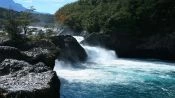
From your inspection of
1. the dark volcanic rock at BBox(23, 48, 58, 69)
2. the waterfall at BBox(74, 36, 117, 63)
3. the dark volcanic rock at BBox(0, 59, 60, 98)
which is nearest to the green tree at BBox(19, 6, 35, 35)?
the dark volcanic rock at BBox(23, 48, 58, 69)

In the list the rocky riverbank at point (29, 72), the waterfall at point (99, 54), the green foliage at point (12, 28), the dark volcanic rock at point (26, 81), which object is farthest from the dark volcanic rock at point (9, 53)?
the waterfall at point (99, 54)

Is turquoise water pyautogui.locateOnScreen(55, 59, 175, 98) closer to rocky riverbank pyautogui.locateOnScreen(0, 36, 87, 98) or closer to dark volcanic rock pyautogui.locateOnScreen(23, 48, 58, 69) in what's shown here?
dark volcanic rock pyautogui.locateOnScreen(23, 48, 58, 69)

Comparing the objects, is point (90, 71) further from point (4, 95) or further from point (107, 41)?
point (4, 95)

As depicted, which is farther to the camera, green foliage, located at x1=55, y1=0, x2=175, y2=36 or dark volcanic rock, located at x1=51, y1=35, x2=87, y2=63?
green foliage, located at x1=55, y1=0, x2=175, y2=36

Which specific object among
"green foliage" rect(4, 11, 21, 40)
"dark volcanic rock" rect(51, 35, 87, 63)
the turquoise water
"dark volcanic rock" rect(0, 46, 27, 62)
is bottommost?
the turquoise water

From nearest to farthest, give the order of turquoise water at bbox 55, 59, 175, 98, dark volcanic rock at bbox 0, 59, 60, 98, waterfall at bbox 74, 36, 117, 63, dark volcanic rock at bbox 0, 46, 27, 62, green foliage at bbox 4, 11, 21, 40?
1. dark volcanic rock at bbox 0, 59, 60, 98
2. dark volcanic rock at bbox 0, 46, 27, 62
3. turquoise water at bbox 55, 59, 175, 98
4. green foliage at bbox 4, 11, 21, 40
5. waterfall at bbox 74, 36, 117, 63

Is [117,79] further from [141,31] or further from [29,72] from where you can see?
[141,31]

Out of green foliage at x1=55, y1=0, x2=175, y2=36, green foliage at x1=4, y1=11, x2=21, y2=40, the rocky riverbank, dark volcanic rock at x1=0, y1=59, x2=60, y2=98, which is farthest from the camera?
green foliage at x1=55, y1=0, x2=175, y2=36

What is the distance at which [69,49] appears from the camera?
40.6 m

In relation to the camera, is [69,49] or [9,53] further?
[69,49]

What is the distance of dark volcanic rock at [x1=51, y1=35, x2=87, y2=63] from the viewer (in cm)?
3846

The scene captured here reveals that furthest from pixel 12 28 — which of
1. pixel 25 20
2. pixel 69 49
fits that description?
→ pixel 69 49

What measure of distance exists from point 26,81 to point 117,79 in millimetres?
14353

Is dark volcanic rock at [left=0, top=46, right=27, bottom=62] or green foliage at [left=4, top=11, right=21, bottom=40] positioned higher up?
green foliage at [left=4, top=11, right=21, bottom=40]
